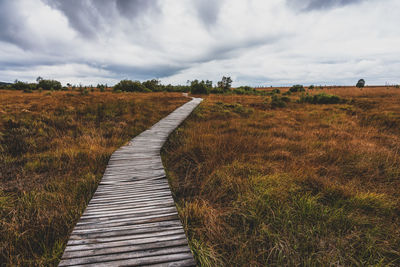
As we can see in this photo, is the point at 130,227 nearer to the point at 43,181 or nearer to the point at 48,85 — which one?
the point at 43,181

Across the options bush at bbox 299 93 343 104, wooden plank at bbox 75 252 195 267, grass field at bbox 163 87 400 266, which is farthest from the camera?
bush at bbox 299 93 343 104

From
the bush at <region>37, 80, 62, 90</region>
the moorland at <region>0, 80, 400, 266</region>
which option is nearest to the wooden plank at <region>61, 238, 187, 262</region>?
the moorland at <region>0, 80, 400, 266</region>

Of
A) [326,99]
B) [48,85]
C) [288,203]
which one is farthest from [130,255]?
[48,85]

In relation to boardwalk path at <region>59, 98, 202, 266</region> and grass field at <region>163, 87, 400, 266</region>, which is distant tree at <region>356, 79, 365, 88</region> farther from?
boardwalk path at <region>59, 98, 202, 266</region>

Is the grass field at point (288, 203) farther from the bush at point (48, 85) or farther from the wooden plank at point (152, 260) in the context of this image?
the bush at point (48, 85)

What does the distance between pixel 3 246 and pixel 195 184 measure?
2780 mm

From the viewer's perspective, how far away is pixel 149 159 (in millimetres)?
4324

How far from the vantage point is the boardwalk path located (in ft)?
5.62

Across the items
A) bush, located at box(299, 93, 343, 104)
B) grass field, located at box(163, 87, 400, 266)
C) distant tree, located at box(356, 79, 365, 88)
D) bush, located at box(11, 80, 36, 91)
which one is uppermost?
distant tree, located at box(356, 79, 365, 88)

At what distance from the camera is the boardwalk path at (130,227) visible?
67.4 inches

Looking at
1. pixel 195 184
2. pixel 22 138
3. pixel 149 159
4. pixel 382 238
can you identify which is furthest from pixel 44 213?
pixel 22 138

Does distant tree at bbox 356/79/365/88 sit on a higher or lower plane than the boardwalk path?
higher

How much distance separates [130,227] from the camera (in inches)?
83.8

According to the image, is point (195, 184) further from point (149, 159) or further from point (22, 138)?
point (22, 138)
